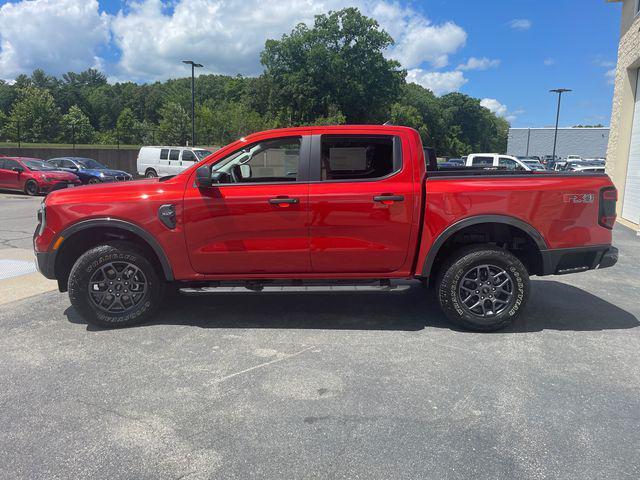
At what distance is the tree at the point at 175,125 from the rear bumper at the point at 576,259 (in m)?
38.3

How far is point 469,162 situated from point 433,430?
1670 centimetres

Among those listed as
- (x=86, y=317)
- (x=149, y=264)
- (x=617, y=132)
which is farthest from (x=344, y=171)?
(x=617, y=132)

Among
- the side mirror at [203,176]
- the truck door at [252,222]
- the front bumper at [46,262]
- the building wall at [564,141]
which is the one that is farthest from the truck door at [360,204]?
the building wall at [564,141]

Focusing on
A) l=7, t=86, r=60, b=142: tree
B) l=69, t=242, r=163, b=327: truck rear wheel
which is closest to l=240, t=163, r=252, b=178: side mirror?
l=69, t=242, r=163, b=327: truck rear wheel

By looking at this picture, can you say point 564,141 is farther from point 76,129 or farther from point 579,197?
point 579,197

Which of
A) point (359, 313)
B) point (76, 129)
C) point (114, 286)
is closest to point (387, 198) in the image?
point (359, 313)

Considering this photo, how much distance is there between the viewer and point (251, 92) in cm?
6569

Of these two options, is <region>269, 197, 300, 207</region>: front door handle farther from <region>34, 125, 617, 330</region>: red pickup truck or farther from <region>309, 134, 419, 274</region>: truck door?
<region>309, 134, 419, 274</region>: truck door

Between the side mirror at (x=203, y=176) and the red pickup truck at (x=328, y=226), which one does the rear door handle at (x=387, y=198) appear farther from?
the side mirror at (x=203, y=176)

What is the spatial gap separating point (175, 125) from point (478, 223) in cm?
3912

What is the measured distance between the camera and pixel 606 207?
4711 millimetres

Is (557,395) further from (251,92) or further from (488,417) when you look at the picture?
(251,92)

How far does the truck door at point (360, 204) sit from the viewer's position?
179 inches

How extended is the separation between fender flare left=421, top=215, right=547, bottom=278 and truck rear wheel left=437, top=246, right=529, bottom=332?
0.23 metres
